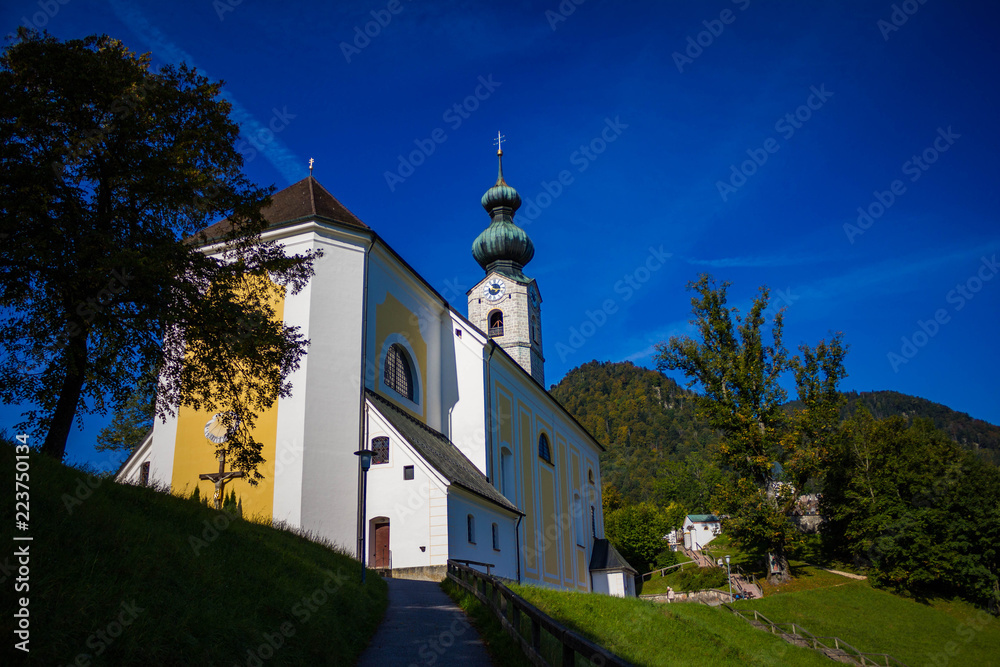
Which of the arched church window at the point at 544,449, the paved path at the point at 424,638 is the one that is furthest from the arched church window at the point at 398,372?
the arched church window at the point at 544,449

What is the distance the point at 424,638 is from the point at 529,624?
139 cm

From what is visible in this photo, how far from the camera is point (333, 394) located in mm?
20375

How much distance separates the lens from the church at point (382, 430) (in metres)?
19.4

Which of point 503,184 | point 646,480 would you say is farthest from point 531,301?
point 646,480

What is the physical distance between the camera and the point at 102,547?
6531 millimetres

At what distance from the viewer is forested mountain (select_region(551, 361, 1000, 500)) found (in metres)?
114

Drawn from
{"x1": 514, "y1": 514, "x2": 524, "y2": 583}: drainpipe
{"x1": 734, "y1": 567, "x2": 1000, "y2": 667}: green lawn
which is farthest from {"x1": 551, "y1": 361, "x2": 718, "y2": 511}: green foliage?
{"x1": 514, "y1": 514, "x2": 524, "y2": 583}: drainpipe

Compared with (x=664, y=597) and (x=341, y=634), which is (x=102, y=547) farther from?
(x=664, y=597)

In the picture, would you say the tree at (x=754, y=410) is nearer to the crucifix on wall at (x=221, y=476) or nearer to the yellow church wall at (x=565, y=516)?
the yellow church wall at (x=565, y=516)

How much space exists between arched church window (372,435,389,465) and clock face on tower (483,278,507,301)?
24.1 meters

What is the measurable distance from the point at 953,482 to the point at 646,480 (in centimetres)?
9063

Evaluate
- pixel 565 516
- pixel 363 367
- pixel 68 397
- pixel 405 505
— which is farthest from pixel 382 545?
pixel 565 516

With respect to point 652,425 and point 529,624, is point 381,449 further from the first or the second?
point 652,425

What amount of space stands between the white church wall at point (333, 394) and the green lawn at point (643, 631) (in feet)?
22.7
